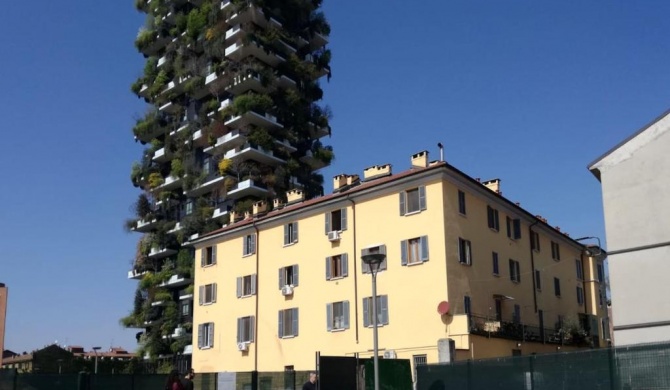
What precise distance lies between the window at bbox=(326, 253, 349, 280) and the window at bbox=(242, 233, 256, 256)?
23.1 feet

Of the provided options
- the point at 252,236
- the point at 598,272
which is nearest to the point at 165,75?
the point at 252,236

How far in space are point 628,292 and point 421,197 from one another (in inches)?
610

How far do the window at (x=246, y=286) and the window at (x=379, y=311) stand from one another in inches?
377

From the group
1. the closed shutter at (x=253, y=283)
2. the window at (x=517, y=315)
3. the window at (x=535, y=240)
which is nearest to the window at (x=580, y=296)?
the window at (x=535, y=240)

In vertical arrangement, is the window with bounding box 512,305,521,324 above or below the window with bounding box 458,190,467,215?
below

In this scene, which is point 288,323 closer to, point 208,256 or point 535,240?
point 208,256

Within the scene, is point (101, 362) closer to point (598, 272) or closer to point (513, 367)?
point (598, 272)

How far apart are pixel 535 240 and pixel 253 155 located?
29045 mm

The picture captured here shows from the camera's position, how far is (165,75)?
7694 cm

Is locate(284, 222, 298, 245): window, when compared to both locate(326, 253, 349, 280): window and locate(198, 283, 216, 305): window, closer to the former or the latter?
locate(326, 253, 349, 280): window

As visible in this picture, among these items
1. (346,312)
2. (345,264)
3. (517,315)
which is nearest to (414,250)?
(345,264)

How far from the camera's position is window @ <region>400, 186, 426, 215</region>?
3803cm

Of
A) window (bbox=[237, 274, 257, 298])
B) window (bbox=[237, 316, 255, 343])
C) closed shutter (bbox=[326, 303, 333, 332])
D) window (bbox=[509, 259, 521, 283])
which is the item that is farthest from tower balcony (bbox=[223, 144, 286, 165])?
window (bbox=[509, 259, 521, 283])

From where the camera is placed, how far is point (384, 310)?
126ft
